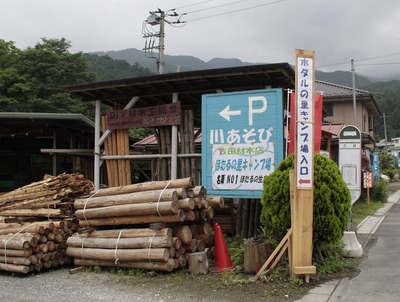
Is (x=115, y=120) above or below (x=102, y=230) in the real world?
above

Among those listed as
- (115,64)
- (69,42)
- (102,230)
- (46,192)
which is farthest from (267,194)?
(115,64)

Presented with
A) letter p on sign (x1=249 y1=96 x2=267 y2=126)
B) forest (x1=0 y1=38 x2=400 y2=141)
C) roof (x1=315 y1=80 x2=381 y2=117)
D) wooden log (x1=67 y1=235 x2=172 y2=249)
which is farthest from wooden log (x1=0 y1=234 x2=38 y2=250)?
roof (x1=315 y1=80 x2=381 y2=117)

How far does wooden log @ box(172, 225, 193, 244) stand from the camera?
26.5 feet

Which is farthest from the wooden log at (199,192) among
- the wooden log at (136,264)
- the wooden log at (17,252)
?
the wooden log at (17,252)

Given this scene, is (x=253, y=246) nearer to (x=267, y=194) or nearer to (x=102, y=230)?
(x=267, y=194)

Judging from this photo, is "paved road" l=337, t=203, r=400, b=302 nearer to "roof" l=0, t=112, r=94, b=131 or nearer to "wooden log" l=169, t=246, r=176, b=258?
"wooden log" l=169, t=246, r=176, b=258

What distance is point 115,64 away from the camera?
62.4 meters

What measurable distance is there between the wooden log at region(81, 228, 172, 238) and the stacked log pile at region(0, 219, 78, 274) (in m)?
0.81

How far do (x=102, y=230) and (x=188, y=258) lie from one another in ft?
6.56

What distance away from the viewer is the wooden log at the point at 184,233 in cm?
807

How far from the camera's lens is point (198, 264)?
8.01 metres

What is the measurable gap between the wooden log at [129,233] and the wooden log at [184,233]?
0.23 meters

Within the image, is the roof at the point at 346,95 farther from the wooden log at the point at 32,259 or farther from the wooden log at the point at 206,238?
the wooden log at the point at 32,259

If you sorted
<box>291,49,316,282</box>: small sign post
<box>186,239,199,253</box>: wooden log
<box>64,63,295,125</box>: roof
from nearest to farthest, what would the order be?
<box>291,49,316,282</box>: small sign post < <box>186,239,199,253</box>: wooden log < <box>64,63,295,125</box>: roof
